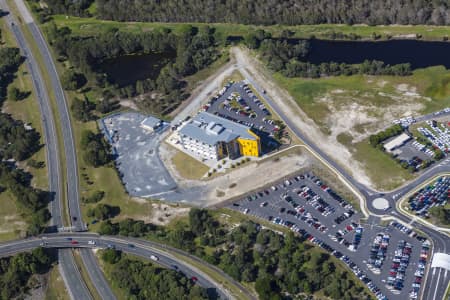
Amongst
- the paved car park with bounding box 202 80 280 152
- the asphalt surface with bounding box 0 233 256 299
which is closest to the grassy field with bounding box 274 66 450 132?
the paved car park with bounding box 202 80 280 152

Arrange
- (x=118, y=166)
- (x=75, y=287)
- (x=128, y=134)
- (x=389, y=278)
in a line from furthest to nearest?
(x=128, y=134) → (x=118, y=166) → (x=75, y=287) → (x=389, y=278)

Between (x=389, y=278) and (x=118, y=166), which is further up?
(x=118, y=166)

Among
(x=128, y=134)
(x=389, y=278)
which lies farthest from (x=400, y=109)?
(x=128, y=134)

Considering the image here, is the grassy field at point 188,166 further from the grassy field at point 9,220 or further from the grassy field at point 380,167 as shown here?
the grassy field at point 9,220

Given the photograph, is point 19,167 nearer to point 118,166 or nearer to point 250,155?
point 118,166

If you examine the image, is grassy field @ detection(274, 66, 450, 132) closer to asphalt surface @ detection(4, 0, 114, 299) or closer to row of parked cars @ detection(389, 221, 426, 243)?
row of parked cars @ detection(389, 221, 426, 243)

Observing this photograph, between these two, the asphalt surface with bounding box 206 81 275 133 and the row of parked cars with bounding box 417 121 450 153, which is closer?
the row of parked cars with bounding box 417 121 450 153

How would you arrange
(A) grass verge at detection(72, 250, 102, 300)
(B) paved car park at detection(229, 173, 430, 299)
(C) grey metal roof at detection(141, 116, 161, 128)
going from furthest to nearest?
(C) grey metal roof at detection(141, 116, 161, 128) < (A) grass verge at detection(72, 250, 102, 300) < (B) paved car park at detection(229, 173, 430, 299)
